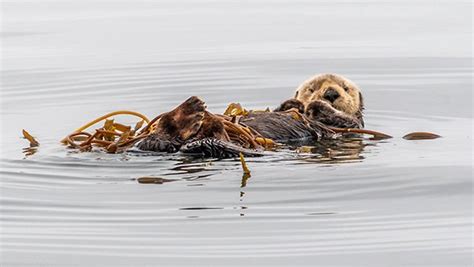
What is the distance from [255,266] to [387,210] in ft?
3.63

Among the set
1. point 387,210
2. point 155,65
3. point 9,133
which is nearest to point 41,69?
point 155,65

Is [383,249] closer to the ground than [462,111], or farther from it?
closer to the ground

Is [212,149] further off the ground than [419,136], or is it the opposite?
[419,136]

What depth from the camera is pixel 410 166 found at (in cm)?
→ 685

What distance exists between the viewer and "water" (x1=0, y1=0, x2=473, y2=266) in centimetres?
529

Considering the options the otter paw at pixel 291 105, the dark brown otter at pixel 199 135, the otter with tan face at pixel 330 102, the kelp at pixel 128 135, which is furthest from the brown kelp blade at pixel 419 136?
the dark brown otter at pixel 199 135

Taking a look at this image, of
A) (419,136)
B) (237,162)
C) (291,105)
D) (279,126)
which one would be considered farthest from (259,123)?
(419,136)

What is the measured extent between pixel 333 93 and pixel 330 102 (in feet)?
0.23

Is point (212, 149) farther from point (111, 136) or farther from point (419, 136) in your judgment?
point (419, 136)

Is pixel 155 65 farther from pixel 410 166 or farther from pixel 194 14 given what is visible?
pixel 410 166

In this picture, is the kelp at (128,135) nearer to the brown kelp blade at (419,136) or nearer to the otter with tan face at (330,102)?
the otter with tan face at (330,102)

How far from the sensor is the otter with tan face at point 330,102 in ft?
26.6

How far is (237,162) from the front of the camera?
6832 mm

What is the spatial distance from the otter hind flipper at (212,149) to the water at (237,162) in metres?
0.08
